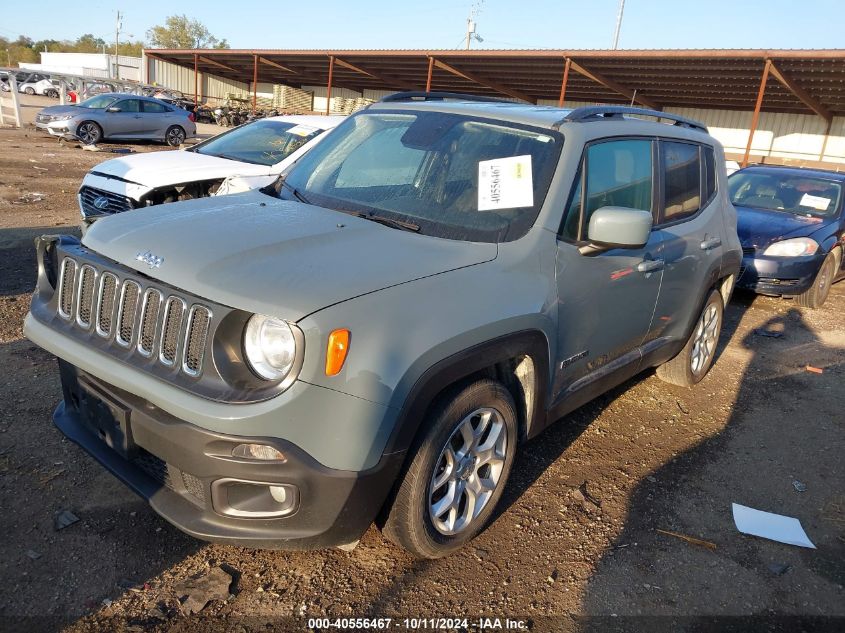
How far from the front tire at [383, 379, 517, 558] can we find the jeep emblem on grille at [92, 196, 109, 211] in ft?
17.5

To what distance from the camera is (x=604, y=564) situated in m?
2.89

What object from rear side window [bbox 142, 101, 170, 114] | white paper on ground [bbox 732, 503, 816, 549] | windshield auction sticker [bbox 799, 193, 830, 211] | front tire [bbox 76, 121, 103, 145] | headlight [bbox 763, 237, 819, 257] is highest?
windshield auction sticker [bbox 799, 193, 830, 211]

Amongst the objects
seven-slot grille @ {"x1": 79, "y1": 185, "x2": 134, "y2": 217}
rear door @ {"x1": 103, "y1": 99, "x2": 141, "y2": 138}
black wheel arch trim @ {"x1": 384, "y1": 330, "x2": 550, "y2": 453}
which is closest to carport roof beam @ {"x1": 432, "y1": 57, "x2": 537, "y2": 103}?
rear door @ {"x1": 103, "y1": 99, "x2": 141, "y2": 138}

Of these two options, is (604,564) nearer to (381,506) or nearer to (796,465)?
(381,506)

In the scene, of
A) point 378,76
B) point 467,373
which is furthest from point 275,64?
point 467,373

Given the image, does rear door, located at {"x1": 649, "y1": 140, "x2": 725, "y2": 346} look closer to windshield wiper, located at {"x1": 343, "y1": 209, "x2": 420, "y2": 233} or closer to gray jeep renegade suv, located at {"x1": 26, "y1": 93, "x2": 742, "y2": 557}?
gray jeep renegade suv, located at {"x1": 26, "y1": 93, "x2": 742, "y2": 557}

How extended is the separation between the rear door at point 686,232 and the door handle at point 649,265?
0.34 ft

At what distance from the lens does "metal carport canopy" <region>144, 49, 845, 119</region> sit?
63.4 ft

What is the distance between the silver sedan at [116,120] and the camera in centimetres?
1759

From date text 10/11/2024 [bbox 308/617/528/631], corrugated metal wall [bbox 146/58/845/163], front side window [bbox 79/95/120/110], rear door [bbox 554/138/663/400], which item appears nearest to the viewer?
date text 10/11/2024 [bbox 308/617/528/631]

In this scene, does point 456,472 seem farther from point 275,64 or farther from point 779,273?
point 275,64

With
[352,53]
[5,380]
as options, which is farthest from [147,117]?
[5,380]

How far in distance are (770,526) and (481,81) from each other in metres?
27.3

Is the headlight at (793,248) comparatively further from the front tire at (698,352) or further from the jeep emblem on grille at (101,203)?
the jeep emblem on grille at (101,203)
